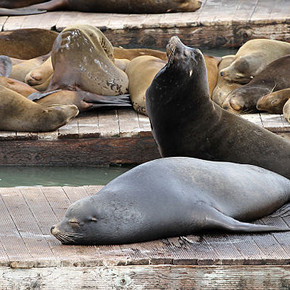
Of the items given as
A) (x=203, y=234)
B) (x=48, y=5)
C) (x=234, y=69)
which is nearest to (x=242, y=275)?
(x=203, y=234)

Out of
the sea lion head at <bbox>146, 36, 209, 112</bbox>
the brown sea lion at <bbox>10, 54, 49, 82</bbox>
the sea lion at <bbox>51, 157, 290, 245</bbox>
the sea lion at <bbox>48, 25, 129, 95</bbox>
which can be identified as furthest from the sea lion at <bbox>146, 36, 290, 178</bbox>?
the brown sea lion at <bbox>10, 54, 49, 82</bbox>

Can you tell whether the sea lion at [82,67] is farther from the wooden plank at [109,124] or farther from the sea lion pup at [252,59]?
the sea lion pup at [252,59]

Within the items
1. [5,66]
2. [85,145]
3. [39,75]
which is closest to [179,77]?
[85,145]

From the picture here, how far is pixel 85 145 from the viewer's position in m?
6.59

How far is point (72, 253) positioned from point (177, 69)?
58.2 inches

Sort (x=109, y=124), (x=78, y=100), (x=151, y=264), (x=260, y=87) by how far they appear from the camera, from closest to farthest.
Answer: (x=151, y=264) < (x=109, y=124) < (x=78, y=100) < (x=260, y=87)

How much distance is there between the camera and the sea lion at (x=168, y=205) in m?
4.06

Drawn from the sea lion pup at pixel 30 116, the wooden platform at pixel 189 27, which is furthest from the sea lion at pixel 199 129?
the wooden platform at pixel 189 27

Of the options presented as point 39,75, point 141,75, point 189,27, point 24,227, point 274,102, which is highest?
point 24,227

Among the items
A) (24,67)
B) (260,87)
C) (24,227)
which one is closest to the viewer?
(24,227)

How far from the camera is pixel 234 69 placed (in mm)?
7414

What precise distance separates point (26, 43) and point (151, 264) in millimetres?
5169

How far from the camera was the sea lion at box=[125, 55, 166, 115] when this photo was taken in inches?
274

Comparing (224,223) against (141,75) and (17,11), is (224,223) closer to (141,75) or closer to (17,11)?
(141,75)
